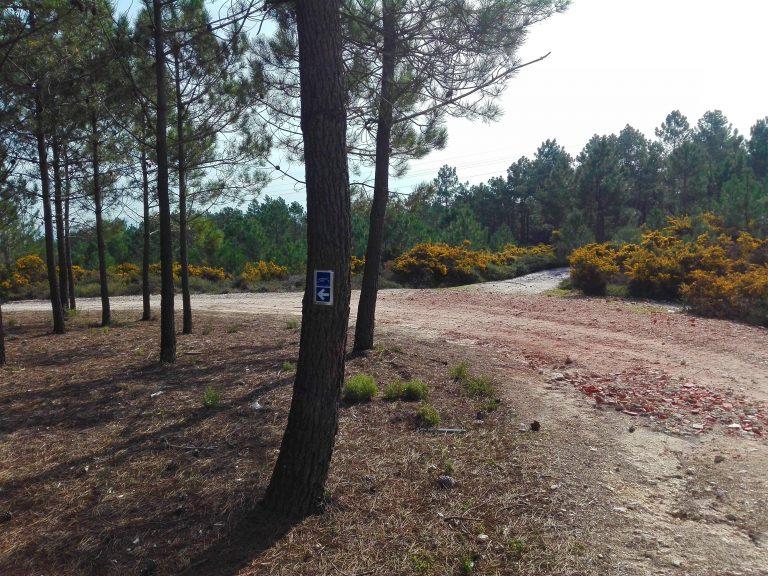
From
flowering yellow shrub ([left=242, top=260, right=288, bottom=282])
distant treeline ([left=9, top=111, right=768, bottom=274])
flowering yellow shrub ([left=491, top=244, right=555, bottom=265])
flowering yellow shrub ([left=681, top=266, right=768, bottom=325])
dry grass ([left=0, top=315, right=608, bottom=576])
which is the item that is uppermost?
distant treeline ([left=9, top=111, right=768, bottom=274])

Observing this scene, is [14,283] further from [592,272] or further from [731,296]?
[731,296]

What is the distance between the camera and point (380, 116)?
725 centimetres

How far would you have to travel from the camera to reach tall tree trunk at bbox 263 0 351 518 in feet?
11.2

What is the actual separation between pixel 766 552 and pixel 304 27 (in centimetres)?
397

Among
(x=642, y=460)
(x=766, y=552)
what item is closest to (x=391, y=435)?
(x=642, y=460)

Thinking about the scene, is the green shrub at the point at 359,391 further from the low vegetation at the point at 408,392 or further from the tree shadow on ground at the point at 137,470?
the tree shadow on ground at the point at 137,470

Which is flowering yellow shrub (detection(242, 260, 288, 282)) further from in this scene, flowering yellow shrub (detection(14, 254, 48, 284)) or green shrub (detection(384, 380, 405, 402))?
green shrub (detection(384, 380, 405, 402))

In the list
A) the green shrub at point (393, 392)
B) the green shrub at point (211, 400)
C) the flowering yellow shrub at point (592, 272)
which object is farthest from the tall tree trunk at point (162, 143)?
the flowering yellow shrub at point (592, 272)

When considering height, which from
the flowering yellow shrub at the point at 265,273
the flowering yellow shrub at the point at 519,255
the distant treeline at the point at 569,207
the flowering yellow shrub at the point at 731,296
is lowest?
the flowering yellow shrub at the point at 731,296

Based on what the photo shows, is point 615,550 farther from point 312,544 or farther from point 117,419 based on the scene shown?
point 117,419

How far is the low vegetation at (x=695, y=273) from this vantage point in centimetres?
1173

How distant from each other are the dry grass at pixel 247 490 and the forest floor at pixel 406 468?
0.7 inches

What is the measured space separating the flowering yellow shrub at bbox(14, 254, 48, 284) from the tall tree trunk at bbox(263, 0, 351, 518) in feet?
86.3

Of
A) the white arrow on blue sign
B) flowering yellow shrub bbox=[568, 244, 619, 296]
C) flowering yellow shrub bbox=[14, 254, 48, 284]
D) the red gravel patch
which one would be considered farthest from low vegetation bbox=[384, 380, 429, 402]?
flowering yellow shrub bbox=[14, 254, 48, 284]
